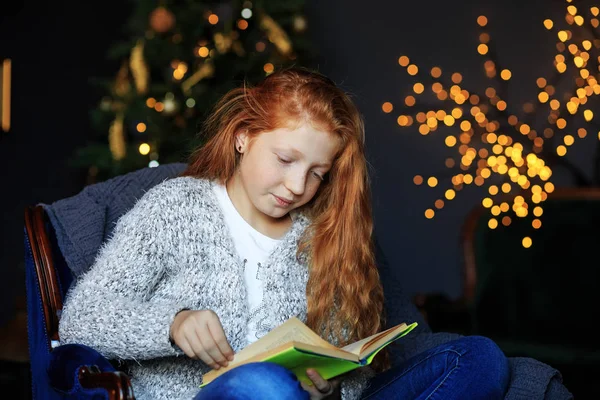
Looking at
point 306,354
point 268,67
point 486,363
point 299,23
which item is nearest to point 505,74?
point 299,23

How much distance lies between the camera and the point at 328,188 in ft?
5.75

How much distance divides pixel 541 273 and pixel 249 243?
5.04 ft

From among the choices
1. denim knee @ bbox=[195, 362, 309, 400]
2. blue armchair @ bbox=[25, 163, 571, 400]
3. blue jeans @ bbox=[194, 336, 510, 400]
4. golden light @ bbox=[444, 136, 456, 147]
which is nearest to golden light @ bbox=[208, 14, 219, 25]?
golden light @ bbox=[444, 136, 456, 147]

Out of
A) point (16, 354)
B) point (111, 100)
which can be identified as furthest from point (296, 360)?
point (111, 100)

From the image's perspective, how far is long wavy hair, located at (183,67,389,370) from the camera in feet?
5.25

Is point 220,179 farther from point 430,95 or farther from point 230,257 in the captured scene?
point 430,95

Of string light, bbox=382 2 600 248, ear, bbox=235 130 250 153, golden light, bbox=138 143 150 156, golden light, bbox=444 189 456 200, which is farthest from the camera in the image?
golden light, bbox=444 189 456 200

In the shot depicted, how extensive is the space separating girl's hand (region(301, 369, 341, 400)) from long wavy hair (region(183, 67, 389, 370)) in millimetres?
225

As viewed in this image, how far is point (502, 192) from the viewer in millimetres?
3547

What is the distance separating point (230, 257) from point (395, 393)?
1.38 feet

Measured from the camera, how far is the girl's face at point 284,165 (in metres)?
1.53

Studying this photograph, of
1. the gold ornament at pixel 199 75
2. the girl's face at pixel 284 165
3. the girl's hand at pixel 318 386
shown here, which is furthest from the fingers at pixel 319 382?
the gold ornament at pixel 199 75

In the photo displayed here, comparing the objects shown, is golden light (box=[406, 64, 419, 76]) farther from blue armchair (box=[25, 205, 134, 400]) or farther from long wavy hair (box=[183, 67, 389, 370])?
blue armchair (box=[25, 205, 134, 400])

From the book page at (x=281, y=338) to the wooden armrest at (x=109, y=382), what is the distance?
177 mm
